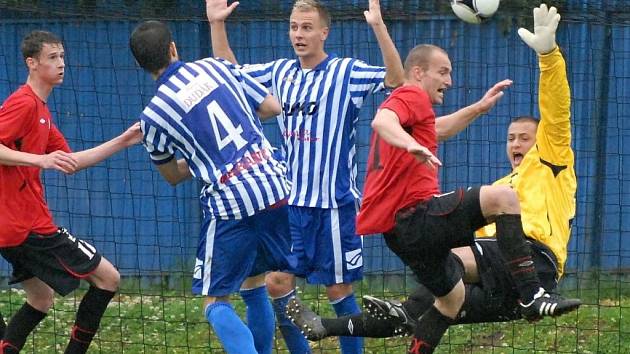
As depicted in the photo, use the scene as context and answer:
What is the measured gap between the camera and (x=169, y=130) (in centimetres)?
705

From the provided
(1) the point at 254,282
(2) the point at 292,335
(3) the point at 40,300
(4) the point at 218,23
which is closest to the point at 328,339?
(2) the point at 292,335

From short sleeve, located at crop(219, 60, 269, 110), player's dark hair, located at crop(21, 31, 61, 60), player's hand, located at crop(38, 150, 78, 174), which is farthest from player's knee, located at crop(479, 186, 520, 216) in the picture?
player's dark hair, located at crop(21, 31, 61, 60)

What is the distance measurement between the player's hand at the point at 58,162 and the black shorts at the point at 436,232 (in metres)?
1.81

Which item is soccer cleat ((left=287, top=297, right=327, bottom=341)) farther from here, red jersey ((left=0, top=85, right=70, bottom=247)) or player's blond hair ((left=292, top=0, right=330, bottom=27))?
player's blond hair ((left=292, top=0, right=330, bottom=27))

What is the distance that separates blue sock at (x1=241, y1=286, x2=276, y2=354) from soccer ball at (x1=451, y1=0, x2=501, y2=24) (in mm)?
1939

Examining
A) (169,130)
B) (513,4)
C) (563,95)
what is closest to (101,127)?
(513,4)

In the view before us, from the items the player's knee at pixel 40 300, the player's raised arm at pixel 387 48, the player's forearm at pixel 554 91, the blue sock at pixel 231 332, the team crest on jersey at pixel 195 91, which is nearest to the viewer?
the team crest on jersey at pixel 195 91

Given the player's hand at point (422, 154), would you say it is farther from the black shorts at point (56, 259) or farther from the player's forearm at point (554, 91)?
the black shorts at point (56, 259)

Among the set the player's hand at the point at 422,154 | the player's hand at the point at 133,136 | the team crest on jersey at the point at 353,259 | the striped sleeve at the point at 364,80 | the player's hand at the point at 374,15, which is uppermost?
the player's hand at the point at 374,15

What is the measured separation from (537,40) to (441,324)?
1582mm

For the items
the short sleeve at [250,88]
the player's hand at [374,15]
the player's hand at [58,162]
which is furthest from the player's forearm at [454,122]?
the player's hand at [58,162]

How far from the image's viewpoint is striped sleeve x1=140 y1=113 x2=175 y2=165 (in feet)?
23.1

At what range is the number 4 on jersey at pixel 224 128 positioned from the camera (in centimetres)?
702

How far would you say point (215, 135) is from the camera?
23.0ft
